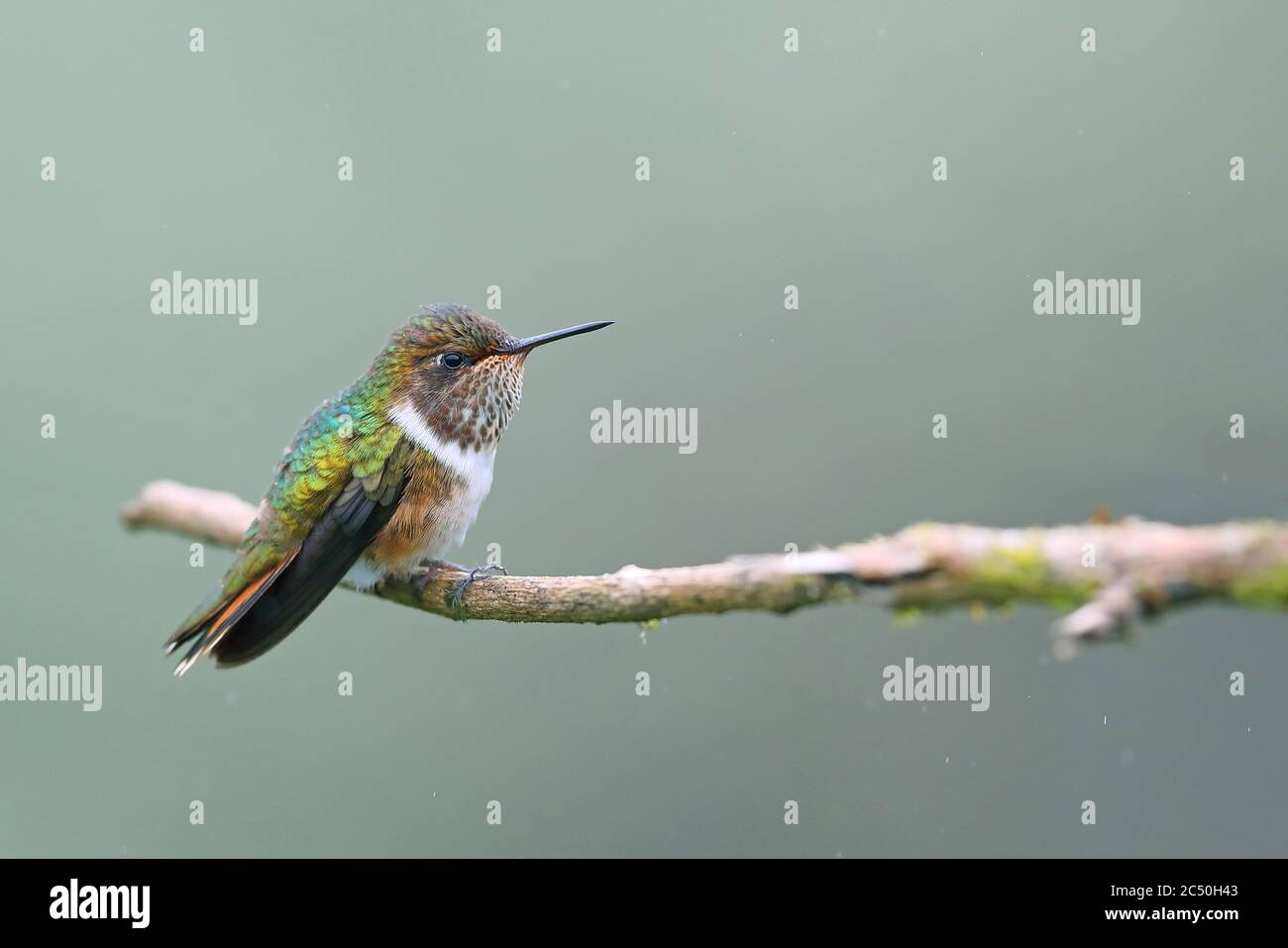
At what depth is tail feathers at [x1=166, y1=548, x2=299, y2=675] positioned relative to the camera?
12.9 ft

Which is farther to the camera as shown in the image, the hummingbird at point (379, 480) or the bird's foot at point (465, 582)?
the hummingbird at point (379, 480)

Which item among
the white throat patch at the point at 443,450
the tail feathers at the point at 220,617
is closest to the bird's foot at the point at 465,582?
the white throat patch at the point at 443,450

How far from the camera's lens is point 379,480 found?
4.15 m

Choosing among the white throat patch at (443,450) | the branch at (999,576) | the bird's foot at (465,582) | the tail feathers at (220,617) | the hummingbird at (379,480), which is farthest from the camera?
the white throat patch at (443,450)

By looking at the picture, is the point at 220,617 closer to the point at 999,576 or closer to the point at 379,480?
the point at 379,480

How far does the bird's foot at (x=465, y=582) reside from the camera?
3.74m

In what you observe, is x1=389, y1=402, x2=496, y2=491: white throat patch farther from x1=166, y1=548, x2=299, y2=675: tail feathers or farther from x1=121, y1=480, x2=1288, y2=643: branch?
x1=121, y1=480, x2=1288, y2=643: branch

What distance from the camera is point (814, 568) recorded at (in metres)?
2.19

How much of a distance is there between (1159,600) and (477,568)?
2.58 metres

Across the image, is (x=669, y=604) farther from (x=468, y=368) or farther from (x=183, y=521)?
(x=183, y=521)

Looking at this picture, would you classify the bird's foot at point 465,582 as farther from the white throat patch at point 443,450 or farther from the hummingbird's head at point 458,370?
the hummingbird's head at point 458,370

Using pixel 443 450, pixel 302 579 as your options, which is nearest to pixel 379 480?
pixel 443 450

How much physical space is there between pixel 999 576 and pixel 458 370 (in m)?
2.86

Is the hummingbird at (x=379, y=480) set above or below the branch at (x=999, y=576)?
above
